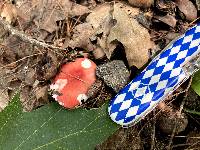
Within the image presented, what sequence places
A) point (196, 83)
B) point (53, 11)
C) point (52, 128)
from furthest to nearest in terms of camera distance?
1. point (53, 11)
2. point (196, 83)
3. point (52, 128)

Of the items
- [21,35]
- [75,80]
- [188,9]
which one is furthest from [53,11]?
[188,9]

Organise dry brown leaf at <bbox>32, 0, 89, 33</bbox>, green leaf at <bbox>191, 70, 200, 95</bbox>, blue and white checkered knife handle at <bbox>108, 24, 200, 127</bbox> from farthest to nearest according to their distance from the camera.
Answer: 1. dry brown leaf at <bbox>32, 0, 89, 33</bbox>
2. green leaf at <bbox>191, 70, 200, 95</bbox>
3. blue and white checkered knife handle at <bbox>108, 24, 200, 127</bbox>

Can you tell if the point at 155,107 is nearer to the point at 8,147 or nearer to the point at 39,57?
the point at 39,57

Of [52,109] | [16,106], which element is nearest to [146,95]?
[52,109]

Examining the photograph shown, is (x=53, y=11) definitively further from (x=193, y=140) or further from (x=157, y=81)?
(x=193, y=140)

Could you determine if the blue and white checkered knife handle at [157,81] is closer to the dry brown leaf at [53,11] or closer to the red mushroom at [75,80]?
the red mushroom at [75,80]

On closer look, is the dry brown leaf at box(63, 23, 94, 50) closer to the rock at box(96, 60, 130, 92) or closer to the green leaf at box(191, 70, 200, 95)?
the rock at box(96, 60, 130, 92)

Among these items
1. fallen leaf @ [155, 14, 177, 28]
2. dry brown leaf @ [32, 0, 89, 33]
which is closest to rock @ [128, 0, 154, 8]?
fallen leaf @ [155, 14, 177, 28]
